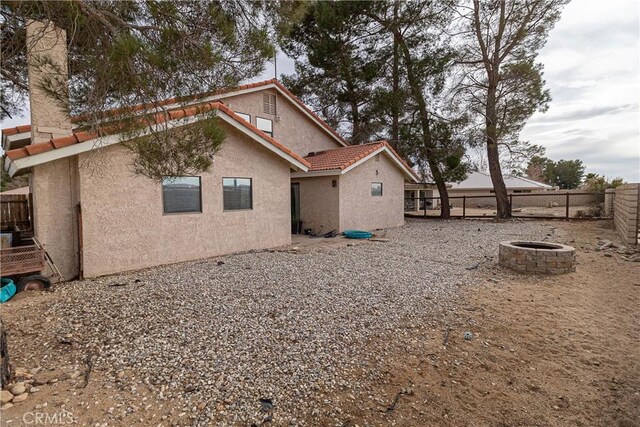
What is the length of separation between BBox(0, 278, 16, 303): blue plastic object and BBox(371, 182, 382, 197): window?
1242 cm

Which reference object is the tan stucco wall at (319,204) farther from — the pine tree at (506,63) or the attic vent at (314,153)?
the pine tree at (506,63)

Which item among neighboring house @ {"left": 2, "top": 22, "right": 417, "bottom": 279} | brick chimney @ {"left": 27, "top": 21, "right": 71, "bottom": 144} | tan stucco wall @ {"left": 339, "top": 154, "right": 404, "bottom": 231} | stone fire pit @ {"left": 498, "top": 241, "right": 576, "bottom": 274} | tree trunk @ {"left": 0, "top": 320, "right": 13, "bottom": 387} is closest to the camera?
tree trunk @ {"left": 0, "top": 320, "right": 13, "bottom": 387}

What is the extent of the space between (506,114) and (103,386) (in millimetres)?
19789

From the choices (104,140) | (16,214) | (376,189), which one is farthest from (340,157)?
(16,214)

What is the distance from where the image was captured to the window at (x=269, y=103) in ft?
46.9

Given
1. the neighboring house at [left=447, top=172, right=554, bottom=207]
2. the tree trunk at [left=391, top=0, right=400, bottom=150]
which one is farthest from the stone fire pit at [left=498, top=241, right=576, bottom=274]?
the neighboring house at [left=447, top=172, right=554, bottom=207]

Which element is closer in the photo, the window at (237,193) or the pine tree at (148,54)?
the pine tree at (148,54)

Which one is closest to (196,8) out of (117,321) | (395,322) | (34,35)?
(34,35)

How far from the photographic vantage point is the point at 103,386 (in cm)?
289

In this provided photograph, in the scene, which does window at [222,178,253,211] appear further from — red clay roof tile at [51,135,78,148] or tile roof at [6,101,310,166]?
red clay roof tile at [51,135,78,148]

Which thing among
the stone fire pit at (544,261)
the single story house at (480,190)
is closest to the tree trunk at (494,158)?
the stone fire pit at (544,261)

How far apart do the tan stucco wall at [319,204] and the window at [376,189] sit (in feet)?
8.39

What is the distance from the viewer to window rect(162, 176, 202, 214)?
7863mm

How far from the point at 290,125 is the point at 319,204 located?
449 centimetres
